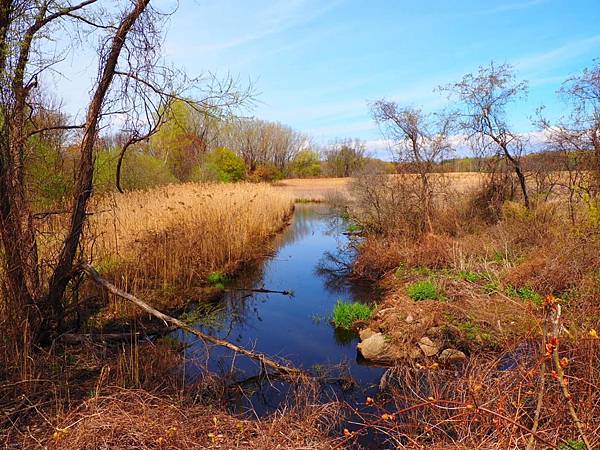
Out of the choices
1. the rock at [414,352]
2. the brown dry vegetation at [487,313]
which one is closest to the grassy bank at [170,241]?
the brown dry vegetation at [487,313]

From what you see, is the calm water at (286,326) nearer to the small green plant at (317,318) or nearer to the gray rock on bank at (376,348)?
the small green plant at (317,318)

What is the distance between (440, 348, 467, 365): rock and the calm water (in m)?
0.86

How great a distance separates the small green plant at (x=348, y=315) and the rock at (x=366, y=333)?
1.42 ft

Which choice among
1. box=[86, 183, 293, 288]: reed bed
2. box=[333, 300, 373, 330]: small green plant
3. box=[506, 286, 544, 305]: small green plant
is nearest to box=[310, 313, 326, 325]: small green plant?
box=[333, 300, 373, 330]: small green plant

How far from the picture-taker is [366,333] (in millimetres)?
6574

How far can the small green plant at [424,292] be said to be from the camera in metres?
7.26

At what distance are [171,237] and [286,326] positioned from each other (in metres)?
3.10

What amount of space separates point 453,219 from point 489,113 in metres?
2.79

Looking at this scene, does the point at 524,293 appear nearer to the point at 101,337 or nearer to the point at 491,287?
the point at 491,287


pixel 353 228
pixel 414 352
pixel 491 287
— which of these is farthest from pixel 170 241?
pixel 353 228

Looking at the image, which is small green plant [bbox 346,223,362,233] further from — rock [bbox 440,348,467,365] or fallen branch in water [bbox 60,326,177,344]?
fallen branch in water [bbox 60,326,177,344]

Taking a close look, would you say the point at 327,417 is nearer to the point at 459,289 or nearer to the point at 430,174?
the point at 459,289

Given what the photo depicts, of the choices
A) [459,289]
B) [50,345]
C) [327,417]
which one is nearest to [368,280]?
[459,289]

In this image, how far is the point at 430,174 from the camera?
10945mm
